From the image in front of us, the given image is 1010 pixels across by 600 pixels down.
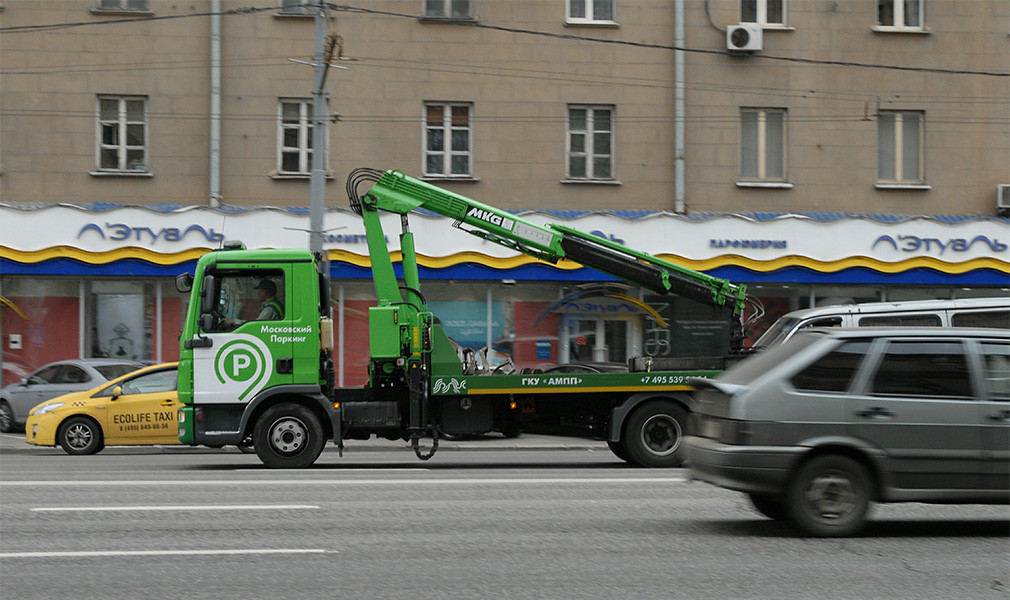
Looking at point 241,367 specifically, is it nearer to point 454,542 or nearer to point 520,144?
point 454,542

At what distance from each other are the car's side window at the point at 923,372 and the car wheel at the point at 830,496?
60cm

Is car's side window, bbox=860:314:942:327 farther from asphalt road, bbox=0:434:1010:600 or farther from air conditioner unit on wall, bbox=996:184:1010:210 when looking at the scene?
air conditioner unit on wall, bbox=996:184:1010:210

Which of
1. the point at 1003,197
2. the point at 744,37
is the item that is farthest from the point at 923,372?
the point at 1003,197

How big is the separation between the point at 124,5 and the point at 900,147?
55.0 ft

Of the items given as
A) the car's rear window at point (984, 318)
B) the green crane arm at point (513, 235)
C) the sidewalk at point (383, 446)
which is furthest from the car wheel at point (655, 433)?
the car's rear window at point (984, 318)

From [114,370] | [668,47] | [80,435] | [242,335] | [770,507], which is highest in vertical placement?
[668,47]

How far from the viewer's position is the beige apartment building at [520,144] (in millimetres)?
22969

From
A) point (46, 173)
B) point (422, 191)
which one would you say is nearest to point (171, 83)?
point (46, 173)

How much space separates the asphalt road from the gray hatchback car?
0.34 meters

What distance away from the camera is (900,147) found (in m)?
25.3

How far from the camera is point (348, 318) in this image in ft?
75.4

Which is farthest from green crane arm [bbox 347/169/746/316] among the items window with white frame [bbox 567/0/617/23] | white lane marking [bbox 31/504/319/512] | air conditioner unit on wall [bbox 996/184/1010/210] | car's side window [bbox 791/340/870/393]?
air conditioner unit on wall [bbox 996/184/1010/210]

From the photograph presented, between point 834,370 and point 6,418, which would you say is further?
point 6,418

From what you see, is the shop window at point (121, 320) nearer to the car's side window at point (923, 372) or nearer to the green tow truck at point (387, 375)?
the green tow truck at point (387, 375)
